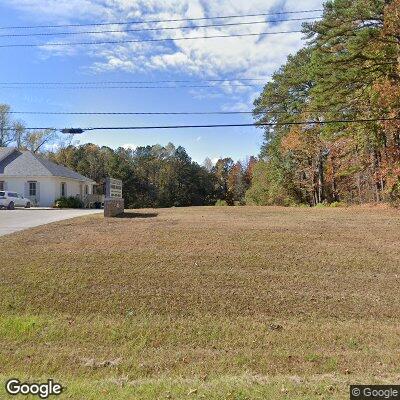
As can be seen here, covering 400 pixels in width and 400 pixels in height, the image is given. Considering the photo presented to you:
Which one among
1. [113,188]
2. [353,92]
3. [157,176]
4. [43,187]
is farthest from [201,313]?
[157,176]

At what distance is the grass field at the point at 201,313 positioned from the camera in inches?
185

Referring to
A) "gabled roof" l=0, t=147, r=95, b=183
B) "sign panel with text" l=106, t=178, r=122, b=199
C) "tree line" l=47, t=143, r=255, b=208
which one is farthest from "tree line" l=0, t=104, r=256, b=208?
"sign panel with text" l=106, t=178, r=122, b=199

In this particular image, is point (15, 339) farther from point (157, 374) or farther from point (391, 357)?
point (391, 357)

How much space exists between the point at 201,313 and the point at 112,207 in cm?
1025

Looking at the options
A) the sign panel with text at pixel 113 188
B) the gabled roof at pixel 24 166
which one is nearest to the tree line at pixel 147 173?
the gabled roof at pixel 24 166

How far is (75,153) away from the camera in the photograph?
55.7 meters

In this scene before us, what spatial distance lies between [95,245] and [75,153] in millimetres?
48177

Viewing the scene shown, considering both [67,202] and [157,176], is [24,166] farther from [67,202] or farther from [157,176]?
[157,176]

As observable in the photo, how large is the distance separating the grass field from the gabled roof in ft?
75.1

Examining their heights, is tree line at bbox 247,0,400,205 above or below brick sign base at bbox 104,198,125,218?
above

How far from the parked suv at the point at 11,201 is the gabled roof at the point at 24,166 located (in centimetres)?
353

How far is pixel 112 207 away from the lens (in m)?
16.4

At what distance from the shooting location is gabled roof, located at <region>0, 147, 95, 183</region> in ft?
107

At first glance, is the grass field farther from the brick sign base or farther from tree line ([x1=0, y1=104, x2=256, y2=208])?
tree line ([x1=0, y1=104, x2=256, y2=208])
